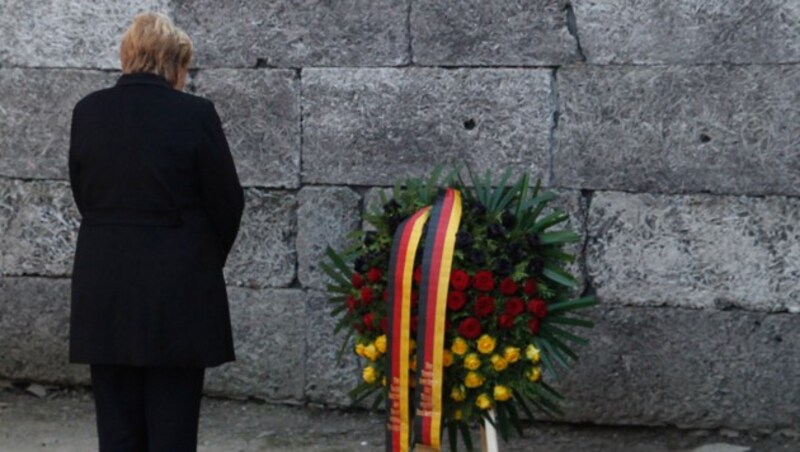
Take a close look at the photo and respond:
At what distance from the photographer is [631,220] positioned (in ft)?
21.2

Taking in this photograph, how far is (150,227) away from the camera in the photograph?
15.4 ft

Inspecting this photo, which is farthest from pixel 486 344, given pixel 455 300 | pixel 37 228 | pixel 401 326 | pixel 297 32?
pixel 37 228

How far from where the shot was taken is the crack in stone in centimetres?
653

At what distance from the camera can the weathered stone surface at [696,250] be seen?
6289 millimetres

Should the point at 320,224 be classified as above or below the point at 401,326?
above

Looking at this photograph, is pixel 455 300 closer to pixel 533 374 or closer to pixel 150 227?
pixel 533 374

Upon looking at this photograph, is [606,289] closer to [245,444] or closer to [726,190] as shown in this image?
[726,190]

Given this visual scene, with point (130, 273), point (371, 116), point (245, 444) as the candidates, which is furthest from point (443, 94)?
point (130, 273)

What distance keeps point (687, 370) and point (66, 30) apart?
131 inches

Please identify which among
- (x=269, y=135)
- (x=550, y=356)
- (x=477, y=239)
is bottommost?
(x=550, y=356)

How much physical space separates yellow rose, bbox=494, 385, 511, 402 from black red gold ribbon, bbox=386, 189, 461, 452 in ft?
0.60

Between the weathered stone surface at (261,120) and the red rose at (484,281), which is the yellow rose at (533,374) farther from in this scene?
the weathered stone surface at (261,120)

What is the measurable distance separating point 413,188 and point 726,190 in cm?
169

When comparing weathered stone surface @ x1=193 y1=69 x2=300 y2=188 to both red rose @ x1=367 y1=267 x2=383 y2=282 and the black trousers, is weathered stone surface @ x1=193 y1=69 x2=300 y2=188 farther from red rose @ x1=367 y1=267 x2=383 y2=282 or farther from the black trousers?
the black trousers
